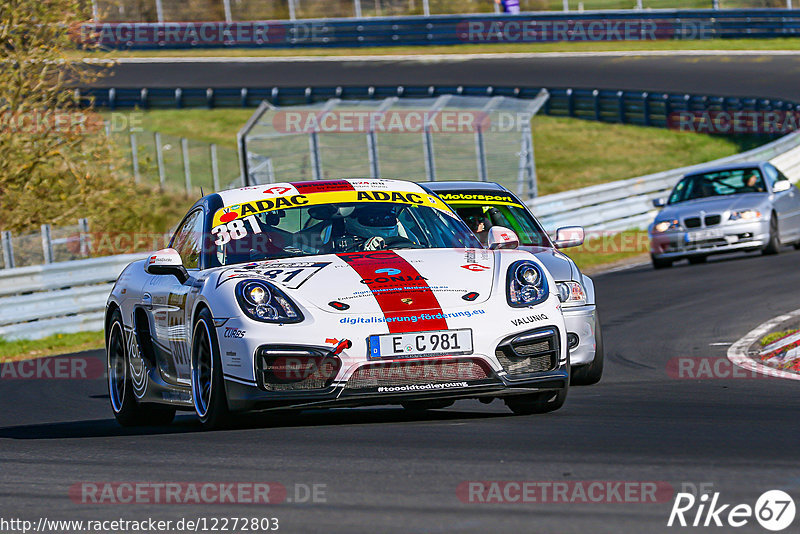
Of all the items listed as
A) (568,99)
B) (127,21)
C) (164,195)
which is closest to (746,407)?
(164,195)

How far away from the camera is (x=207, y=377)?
7.47 meters

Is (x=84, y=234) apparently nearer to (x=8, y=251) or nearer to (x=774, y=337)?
(x=8, y=251)

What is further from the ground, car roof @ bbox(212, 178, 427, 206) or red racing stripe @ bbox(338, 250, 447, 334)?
car roof @ bbox(212, 178, 427, 206)

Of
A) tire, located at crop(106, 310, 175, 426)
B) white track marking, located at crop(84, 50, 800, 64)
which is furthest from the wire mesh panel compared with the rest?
white track marking, located at crop(84, 50, 800, 64)

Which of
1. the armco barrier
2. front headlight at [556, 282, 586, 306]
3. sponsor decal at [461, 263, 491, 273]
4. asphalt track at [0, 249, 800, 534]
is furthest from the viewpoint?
the armco barrier

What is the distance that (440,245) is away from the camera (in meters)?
8.14

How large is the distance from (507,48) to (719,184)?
28.0m

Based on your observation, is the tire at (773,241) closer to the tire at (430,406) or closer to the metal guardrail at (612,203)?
the metal guardrail at (612,203)

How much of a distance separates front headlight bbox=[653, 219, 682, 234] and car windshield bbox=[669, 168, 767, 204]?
0.84 metres

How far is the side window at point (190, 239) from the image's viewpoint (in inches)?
324

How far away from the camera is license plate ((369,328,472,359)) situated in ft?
22.8

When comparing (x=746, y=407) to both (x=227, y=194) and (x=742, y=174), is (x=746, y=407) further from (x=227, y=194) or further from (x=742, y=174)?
(x=742, y=174)

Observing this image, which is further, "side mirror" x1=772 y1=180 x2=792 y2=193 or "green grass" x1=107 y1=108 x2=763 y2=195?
"green grass" x1=107 y1=108 x2=763 y2=195

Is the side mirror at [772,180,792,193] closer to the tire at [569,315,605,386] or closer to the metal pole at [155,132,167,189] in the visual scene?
the tire at [569,315,605,386]
